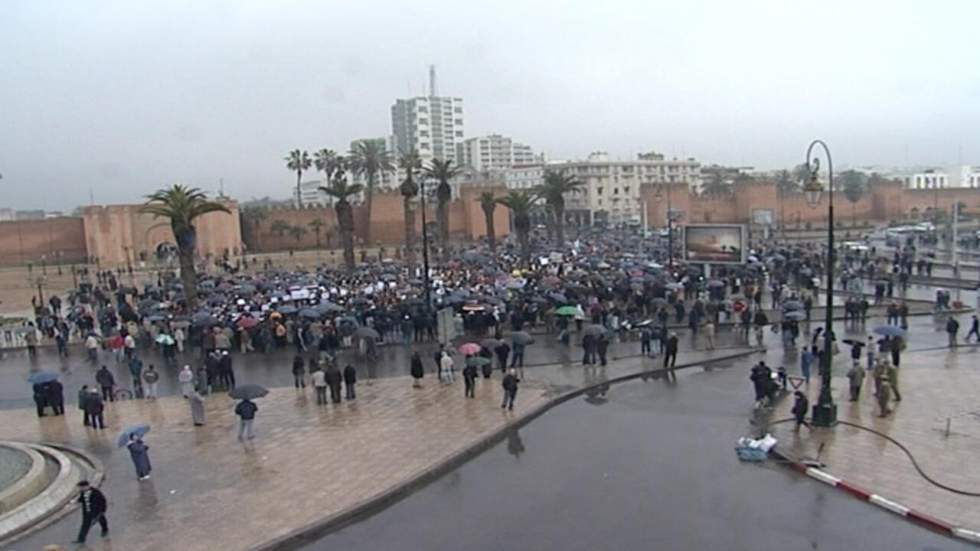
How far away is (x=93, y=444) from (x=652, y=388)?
462 inches

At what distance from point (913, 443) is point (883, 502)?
2869 millimetres

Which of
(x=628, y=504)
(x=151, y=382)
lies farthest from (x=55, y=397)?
(x=628, y=504)

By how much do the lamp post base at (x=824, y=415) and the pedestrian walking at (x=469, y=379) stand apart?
695 centimetres

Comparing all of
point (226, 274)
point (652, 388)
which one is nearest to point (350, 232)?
point (226, 274)

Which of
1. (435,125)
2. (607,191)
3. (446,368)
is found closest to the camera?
(446,368)

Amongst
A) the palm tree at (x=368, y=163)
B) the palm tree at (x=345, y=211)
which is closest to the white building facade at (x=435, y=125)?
the palm tree at (x=368, y=163)

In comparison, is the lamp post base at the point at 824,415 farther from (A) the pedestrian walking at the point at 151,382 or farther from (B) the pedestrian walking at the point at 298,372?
(A) the pedestrian walking at the point at 151,382

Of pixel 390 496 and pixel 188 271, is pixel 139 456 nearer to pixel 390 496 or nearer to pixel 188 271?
pixel 390 496

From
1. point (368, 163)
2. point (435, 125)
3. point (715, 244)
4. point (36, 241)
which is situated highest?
point (435, 125)

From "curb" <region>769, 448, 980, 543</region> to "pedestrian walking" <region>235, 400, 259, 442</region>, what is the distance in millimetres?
9176

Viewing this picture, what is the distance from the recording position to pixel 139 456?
43.4 ft

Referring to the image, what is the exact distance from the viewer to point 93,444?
1576cm

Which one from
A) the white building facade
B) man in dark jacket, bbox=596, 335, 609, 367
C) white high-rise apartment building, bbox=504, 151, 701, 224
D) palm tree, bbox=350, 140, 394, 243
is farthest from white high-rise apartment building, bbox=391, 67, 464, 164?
man in dark jacket, bbox=596, 335, 609, 367

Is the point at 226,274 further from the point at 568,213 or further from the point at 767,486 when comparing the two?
the point at 568,213
